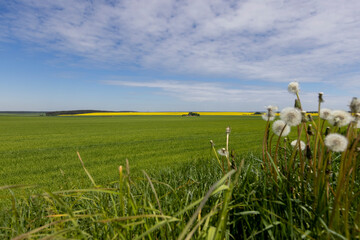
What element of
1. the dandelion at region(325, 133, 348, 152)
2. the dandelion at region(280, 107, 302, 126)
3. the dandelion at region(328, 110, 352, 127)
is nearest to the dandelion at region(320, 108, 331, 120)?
the dandelion at region(328, 110, 352, 127)

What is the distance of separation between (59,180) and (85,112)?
300 ft

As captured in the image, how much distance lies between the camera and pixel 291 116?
170cm

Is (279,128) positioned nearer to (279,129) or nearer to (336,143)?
(279,129)

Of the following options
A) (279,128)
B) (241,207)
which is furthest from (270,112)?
(241,207)

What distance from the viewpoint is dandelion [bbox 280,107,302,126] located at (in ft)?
5.46

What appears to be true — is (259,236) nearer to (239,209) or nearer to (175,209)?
(239,209)

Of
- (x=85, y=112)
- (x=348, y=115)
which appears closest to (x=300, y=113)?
(x=348, y=115)

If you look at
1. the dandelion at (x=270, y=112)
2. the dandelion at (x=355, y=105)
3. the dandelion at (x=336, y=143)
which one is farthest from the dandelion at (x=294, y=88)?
the dandelion at (x=336, y=143)

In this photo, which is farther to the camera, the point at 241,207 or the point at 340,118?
the point at 241,207

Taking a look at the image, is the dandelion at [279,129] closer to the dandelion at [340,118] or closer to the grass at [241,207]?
the grass at [241,207]

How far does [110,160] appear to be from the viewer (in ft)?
28.9

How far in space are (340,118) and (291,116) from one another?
29cm

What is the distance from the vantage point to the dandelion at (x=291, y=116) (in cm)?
166

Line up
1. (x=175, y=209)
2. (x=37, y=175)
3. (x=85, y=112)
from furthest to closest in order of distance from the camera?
(x=85, y=112), (x=37, y=175), (x=175, y=209)
